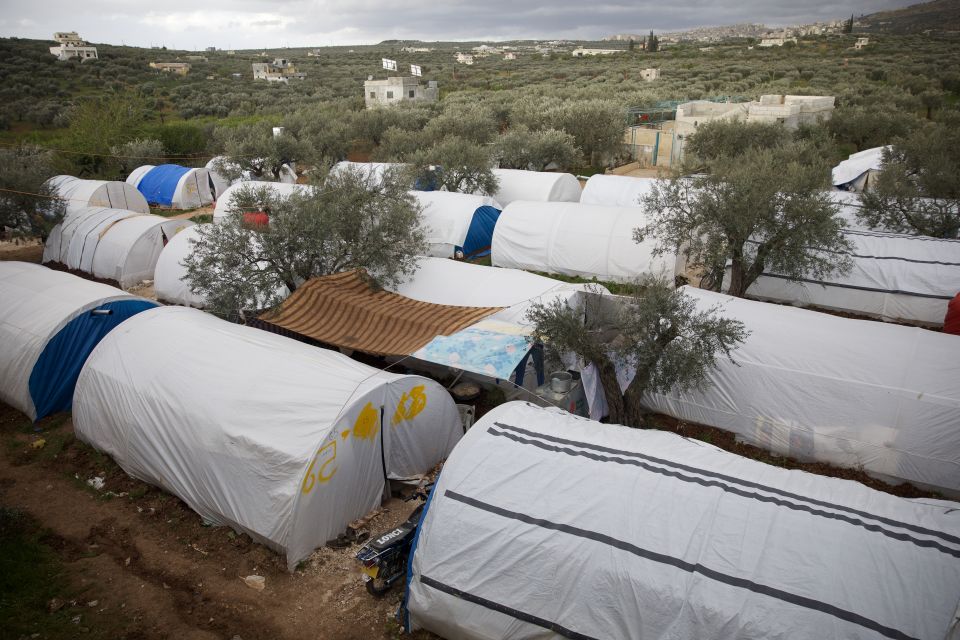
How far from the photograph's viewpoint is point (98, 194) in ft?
84.9

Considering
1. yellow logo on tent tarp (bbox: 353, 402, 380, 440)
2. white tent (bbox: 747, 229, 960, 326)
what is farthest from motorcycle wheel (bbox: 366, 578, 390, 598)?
white tent (bbox: 747, 229, 960, 326)

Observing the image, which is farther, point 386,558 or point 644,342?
point 644,342

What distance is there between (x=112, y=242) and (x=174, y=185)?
1153 centimetres

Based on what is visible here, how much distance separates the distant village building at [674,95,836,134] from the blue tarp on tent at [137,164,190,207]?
27941 millimetres

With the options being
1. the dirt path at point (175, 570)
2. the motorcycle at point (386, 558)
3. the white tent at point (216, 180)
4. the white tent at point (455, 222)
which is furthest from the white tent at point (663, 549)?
the white tent at point (216, 180)

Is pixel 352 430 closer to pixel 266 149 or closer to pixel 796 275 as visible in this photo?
pixel 796 275

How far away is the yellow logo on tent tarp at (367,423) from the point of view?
8586mm

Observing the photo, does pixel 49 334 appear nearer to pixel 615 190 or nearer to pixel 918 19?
pixel 615 190

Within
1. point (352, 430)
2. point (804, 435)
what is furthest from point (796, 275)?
point (352, 430)

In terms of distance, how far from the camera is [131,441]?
32.1 ft

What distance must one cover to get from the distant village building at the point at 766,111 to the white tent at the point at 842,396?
82.6 ft

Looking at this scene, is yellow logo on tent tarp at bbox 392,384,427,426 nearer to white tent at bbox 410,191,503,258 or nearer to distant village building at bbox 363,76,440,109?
white tent at bbox 410,191,503,258

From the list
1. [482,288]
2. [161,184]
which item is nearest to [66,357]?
[482,288]

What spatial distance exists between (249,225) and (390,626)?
30.9ft
